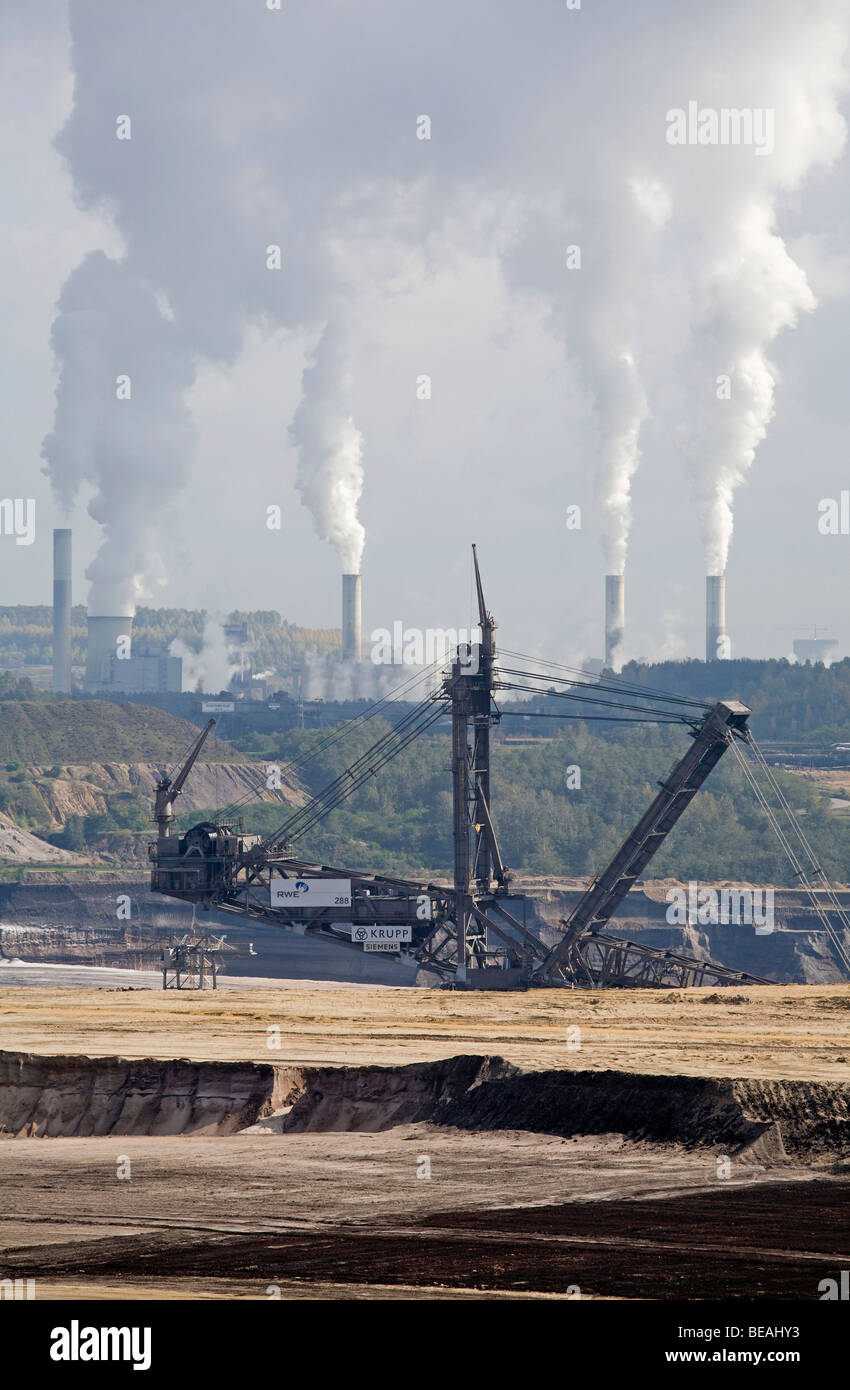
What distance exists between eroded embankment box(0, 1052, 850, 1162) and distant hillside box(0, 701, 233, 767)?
136 metres

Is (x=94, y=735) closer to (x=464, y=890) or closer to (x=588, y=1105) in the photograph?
(x=464, y=890)

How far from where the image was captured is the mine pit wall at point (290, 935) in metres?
118

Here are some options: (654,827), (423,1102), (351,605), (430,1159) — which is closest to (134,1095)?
(423,1102)

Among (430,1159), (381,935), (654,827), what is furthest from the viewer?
(381,935)

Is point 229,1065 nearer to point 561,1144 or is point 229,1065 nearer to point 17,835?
point 561,1144

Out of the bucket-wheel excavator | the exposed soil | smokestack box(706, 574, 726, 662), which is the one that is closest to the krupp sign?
the bucket-wheel excavator

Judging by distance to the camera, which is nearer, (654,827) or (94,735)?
(654,827)

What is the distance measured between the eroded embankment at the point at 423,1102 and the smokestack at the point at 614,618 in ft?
467

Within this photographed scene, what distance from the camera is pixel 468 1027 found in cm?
5084

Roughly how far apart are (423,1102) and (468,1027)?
1353cm

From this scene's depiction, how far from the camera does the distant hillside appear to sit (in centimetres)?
18175

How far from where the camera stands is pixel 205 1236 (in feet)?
87.3

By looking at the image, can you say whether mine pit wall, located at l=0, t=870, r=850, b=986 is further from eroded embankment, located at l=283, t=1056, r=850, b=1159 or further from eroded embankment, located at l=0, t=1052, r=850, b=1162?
eroded embankment, located at l=283, t=1056, r=850, b=1159
